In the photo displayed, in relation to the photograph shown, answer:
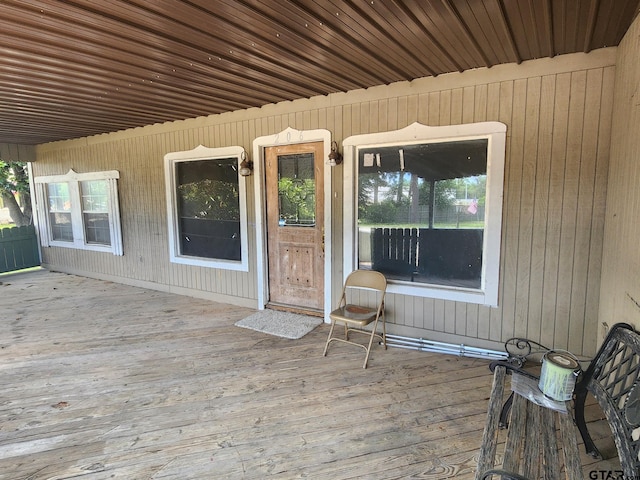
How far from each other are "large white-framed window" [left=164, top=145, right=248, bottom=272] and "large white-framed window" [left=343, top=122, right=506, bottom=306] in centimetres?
160

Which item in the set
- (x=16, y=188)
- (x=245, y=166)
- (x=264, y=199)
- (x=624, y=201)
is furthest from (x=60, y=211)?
(x=624, y=201)

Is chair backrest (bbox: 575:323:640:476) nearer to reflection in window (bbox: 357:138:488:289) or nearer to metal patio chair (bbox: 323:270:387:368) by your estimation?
reflection in window (bbox: 357:138:488:289)

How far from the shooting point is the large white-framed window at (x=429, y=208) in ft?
9.84

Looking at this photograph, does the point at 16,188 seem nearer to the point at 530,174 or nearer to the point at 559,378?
the point at 530,174

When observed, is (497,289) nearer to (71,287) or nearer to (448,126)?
(448,126)

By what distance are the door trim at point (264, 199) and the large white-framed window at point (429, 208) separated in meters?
0.23

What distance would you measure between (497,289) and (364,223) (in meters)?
1.37

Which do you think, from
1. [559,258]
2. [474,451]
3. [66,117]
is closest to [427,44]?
[559,258]

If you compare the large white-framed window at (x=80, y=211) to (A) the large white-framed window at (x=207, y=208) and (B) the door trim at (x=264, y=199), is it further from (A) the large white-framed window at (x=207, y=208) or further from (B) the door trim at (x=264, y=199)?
(B) the door trim at (x=264, y=199)

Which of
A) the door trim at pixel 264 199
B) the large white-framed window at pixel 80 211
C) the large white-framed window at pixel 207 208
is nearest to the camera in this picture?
the door trim at pixel 264 199

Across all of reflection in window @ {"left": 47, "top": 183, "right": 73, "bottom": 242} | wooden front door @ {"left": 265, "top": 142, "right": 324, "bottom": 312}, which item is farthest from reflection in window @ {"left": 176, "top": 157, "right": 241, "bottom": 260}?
reflection in window @ {"left": 47, "top": 183, "right": 73, "bottom": 242}

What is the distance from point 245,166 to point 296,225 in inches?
37.5

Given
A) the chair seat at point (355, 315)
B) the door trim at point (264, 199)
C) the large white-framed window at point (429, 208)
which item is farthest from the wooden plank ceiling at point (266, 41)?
the chair seat at point (355, 315)

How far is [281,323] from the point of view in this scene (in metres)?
3.89
